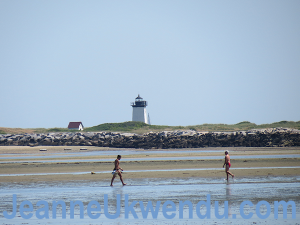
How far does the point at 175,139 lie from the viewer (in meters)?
51.5

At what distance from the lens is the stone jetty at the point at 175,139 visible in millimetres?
47375

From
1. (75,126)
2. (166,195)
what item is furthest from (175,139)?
(75,126)

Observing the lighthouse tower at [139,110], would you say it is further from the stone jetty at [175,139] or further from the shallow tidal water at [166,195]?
the shallow tidal water at [166,195]

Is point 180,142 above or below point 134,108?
below

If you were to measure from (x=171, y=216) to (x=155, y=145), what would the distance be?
40.8 m

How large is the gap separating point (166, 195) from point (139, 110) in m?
76.0

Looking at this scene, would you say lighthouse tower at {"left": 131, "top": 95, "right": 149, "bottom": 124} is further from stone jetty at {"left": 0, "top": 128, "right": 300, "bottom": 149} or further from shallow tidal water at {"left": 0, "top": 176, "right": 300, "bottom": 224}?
shallow tidal water at {"left": 0, "top": 176, "right": 300, "bottom": 224}

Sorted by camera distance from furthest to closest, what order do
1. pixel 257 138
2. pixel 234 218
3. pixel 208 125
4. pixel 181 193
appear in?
pixel 208 125
pixel 257 138
pixel 181 193
pixel 234 218

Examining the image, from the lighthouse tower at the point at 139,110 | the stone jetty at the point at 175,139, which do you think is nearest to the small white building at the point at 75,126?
the lighthouse tower at the point at 139,110

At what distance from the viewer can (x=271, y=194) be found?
1344cm

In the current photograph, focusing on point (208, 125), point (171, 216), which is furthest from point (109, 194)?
point (208, 125)

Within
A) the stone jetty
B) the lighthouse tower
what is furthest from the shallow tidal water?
the lighthouse tower

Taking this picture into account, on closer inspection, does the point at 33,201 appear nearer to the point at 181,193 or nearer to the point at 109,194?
the point at 109,194

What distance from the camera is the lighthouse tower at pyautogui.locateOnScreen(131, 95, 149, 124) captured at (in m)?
88.9
